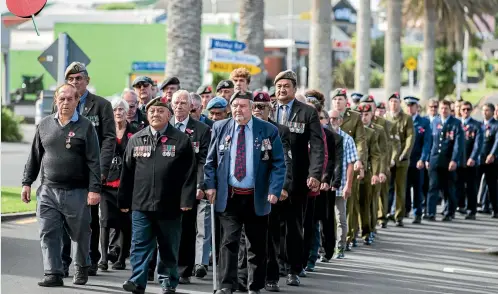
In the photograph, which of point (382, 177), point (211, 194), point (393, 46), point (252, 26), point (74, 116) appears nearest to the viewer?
point (211, 194)

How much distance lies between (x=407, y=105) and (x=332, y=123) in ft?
20.2

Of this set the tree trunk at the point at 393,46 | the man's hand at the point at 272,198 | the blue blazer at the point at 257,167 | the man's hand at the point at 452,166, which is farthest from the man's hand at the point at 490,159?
the tree trunk at the point at 393,46

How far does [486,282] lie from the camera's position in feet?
45.2

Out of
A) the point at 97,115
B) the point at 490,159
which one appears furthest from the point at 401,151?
the point at 97,115

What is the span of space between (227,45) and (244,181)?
13830mm

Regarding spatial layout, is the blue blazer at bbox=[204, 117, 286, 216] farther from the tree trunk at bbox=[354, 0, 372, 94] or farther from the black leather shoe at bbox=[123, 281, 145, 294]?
the tree trunk at bbox=[354, 0, 372, 94]

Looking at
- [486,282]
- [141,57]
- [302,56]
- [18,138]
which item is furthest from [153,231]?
[302,56]

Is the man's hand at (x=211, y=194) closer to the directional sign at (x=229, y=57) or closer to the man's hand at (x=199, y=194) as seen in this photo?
the man's hand at (x=199, y=194)

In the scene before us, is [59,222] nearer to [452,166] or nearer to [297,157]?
[297,157]

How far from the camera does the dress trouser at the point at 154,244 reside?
1104cm

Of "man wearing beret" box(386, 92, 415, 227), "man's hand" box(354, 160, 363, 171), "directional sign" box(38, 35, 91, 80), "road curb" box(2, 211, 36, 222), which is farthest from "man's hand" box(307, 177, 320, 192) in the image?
"directional sign" box(38, 35, 91, 80)

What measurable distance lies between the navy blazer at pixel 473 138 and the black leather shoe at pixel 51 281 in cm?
1278

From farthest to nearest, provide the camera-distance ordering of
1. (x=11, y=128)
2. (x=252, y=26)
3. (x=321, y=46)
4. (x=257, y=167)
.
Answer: (x=11, y=128) < (x=321, y=46) < (x=252, y=26) < (x=257, y=167)

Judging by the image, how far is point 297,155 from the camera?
1295 centimetres
